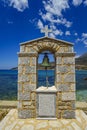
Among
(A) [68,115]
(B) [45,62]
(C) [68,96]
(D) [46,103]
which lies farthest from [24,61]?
(A) [68,115]

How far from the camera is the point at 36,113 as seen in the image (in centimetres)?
609

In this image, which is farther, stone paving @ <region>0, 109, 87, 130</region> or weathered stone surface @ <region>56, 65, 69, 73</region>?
weathered stone surface @ <region>56, 65, 69, 73</region>

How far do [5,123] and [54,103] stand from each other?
5.86 ft

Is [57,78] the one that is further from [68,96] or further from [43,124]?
[43,124]

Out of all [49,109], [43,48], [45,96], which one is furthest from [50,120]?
[43,48]

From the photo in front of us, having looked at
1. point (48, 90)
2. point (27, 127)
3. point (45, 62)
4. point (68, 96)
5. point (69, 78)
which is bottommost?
point (27, 127)

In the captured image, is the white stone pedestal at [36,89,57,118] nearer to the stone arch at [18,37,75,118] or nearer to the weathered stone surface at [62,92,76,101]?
the stone arch at [18,37,75,118]

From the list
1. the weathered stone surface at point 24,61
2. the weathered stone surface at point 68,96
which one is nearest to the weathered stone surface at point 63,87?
the weathered stone surface at point 68,96

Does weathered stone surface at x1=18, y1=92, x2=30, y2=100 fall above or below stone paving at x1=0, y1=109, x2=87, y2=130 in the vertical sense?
above

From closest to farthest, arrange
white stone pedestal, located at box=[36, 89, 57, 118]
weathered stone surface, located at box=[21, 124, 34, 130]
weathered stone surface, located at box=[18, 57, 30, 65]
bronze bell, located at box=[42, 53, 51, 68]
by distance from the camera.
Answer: weathered stone surface, located at box=[21, 124, 34, 130] → white stone pedestal, located at box=[36, 89, 57, 118] → weathered stone surface, located at box=[18, 57, 30, 65] → bronze bell, located at box=[42, 53, 51, 68]

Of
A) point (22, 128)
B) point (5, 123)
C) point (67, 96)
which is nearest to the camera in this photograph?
point (22, 128)

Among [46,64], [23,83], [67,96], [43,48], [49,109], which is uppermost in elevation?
[43,48]

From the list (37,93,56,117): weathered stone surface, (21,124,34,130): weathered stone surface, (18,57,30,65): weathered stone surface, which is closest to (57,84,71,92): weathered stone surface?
(37,93,56,117): weathered stone surface

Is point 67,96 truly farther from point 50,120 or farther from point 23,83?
point 23,83
